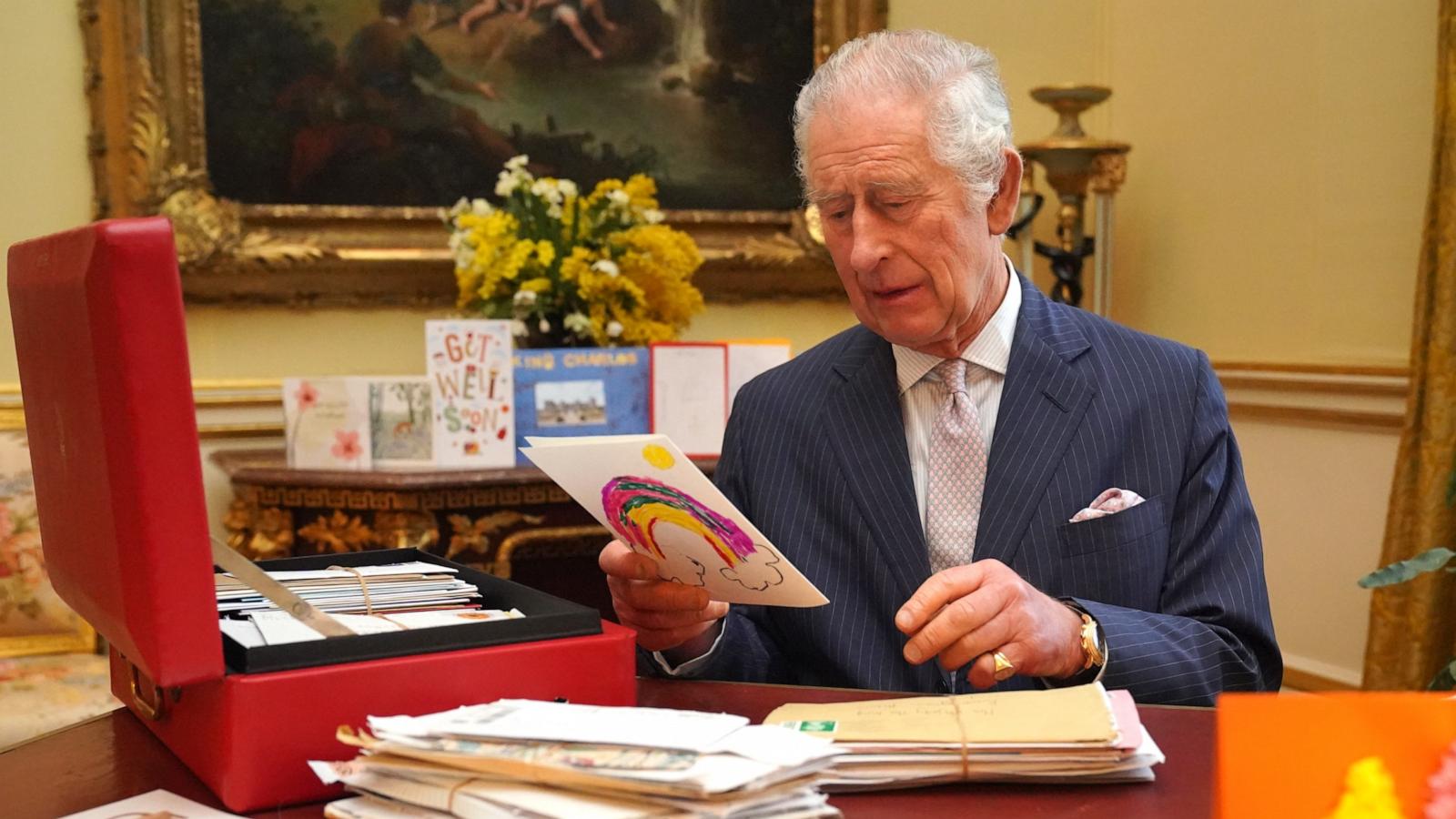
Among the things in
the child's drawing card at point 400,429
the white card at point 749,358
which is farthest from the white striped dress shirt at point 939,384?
the child's drawing card at point 400,429

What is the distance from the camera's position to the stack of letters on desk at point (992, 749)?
107cm

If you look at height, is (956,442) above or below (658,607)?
above

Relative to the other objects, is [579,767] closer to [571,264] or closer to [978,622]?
[978,622]

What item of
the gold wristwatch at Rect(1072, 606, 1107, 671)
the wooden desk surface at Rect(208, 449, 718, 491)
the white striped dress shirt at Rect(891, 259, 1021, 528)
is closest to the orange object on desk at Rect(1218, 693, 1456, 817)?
the gold wristwatch at Rect(1072, 606, 1107, 671)

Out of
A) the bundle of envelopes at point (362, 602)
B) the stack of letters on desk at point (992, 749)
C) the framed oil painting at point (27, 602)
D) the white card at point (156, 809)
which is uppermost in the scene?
the bundle of envelopes at point (362, 602)

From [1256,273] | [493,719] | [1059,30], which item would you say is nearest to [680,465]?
[493,719]

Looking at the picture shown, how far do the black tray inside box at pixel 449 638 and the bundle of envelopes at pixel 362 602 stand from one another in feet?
0.07

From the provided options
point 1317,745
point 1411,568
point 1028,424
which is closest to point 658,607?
point 1028,424

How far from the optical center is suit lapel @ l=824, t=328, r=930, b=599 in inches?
69.1

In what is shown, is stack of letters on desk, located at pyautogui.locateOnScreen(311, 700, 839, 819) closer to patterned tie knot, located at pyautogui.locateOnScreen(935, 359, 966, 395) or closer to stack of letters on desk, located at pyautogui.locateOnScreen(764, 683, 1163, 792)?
stack of letters on desk, located at pyautogui.locateOnScreen(764, 683, 1163, 792)

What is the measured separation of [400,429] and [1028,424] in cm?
189

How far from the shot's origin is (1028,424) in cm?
177

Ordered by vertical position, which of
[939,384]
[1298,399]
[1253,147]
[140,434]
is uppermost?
[1253,147]

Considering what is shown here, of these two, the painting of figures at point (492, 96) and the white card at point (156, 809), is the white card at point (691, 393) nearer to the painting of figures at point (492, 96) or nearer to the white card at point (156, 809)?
the painting of figures at point (492, 96)
